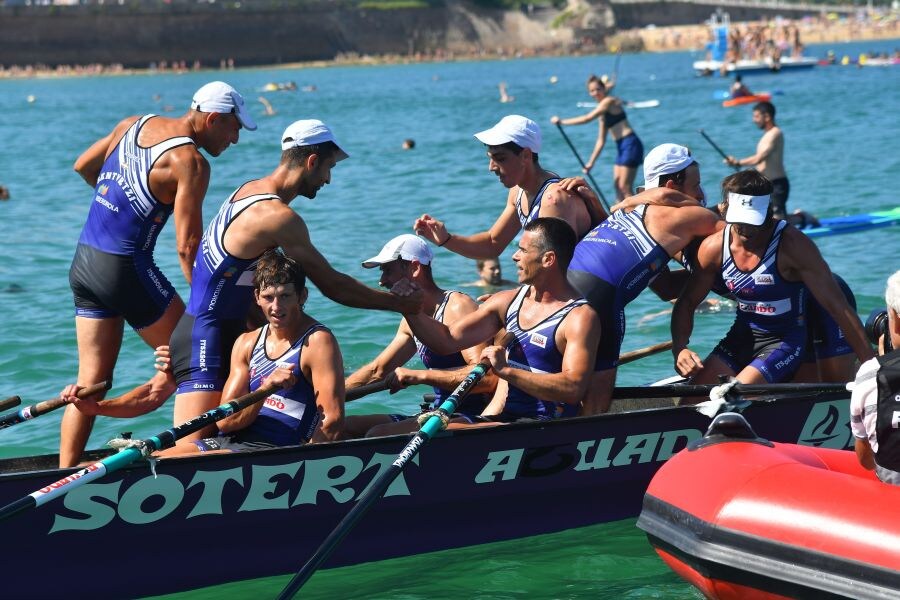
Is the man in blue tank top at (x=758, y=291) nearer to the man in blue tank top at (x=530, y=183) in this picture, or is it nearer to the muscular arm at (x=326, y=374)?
the man in blue tank top at (x=530, y=183)

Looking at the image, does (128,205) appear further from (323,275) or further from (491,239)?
(491,239)

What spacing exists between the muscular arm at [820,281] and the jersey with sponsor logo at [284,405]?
2.85m

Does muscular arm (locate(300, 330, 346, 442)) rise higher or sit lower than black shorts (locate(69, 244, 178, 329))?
lower

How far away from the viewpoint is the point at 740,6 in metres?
124

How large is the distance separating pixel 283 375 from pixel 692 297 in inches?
111

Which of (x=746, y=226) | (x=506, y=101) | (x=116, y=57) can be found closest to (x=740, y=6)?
(x=116, y=57)

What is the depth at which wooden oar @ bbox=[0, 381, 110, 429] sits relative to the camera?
7.21 metres

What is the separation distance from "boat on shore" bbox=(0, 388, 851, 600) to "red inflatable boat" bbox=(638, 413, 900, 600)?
3.13 feet

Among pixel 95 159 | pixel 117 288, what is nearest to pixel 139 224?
pixel 117 288

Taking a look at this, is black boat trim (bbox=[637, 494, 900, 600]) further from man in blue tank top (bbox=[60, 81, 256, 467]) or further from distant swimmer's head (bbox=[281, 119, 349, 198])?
A: man in blue tank top (bbox=[60, 81, 256, 467])

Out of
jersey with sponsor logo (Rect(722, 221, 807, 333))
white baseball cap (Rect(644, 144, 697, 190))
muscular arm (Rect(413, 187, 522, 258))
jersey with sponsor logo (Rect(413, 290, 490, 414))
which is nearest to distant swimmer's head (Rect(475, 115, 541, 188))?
muscular arm (Rect(413, 187, 522, 258))

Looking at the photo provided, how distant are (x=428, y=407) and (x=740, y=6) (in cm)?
12328

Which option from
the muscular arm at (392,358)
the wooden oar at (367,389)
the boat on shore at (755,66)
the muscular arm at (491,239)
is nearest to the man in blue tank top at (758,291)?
the muscular arm at (491,239)

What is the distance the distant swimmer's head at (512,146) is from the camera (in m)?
7.88
